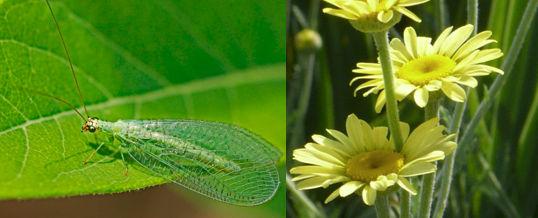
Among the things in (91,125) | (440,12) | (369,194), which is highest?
(440,12)

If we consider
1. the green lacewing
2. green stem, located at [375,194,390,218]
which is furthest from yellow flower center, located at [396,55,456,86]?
the green lacewing

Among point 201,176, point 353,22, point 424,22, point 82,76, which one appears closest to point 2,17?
point 82,76

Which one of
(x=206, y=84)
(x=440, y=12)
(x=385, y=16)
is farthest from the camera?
(x=440, y=12)

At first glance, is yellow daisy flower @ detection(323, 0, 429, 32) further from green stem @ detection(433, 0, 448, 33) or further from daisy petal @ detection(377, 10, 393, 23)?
green stem @ detection(433, 0, 448, 33)

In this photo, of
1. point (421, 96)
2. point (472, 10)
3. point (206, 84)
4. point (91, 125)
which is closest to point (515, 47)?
point (472, 10)

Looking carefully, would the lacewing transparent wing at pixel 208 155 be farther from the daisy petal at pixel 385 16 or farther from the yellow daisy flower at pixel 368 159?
the daisy petal at pixel 385 16

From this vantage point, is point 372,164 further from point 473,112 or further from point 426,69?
point 473,112

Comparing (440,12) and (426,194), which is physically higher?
(440,12)
